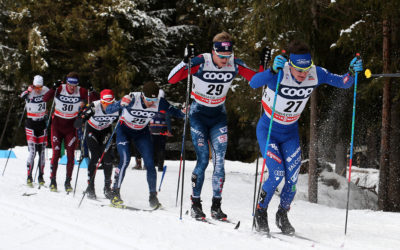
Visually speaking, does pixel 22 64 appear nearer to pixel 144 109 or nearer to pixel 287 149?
pixel 144 109

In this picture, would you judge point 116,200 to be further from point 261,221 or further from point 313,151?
point 313,151

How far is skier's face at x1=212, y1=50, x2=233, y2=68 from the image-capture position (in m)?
6.07

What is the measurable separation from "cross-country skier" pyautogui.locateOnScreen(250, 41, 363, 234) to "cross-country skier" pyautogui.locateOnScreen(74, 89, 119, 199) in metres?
3.42

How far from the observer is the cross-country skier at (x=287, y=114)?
209 inches

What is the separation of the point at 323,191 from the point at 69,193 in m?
6.58

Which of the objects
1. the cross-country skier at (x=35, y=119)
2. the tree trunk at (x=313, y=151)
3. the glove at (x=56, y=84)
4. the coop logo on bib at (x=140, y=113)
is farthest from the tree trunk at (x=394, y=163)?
the cross-country skier at (x=35, y=119)

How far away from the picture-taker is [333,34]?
9.83 meters

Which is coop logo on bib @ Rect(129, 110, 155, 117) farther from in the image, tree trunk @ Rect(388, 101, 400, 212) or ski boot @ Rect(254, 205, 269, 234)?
tree trunk @ Rect(388, 101, 400, 212)

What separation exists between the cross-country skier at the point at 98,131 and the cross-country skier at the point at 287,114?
3.42 m

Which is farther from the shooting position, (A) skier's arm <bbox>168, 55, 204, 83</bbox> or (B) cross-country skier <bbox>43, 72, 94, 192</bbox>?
(B) cross-country skier <bbox>43, 72, 94, 192</bbox>

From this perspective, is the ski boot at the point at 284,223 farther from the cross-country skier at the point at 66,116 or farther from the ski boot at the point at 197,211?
the cross-country skier at the point at 66,116

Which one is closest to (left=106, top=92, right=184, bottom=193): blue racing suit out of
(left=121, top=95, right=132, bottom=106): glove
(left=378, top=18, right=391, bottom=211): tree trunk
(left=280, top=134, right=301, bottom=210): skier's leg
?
(left=121, top=95, right=132, bottom=106): glove

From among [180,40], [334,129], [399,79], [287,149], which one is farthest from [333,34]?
[180,40]

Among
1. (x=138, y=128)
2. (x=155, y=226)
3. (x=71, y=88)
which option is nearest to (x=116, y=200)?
(x=138, y=128)
